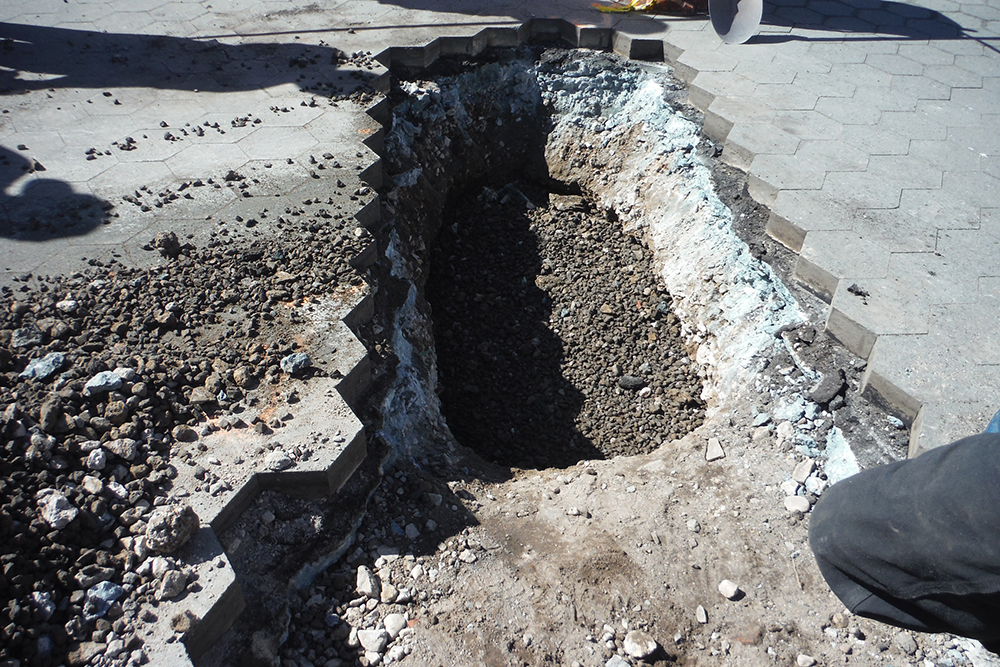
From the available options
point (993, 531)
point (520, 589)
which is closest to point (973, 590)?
point (993, 531)

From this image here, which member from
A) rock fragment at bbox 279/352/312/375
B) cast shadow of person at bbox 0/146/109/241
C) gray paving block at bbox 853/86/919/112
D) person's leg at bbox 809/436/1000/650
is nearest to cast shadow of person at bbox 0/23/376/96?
cast shadow of person at bbox 0/146/109/241

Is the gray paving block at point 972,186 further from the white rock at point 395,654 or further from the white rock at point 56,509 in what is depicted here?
the white rock at point 56,509

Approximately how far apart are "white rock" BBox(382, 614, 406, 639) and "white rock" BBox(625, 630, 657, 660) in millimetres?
837

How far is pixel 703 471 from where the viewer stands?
3107mm

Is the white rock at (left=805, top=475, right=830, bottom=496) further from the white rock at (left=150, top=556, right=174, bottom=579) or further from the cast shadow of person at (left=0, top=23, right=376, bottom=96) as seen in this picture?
the cast shadow of person at (left=0, top=23, right=376, bottom=96)

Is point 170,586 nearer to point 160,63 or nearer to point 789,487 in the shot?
Result: point 789,487

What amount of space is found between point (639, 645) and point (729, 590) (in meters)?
0.45

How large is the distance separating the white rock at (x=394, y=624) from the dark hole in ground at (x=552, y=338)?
1466mm

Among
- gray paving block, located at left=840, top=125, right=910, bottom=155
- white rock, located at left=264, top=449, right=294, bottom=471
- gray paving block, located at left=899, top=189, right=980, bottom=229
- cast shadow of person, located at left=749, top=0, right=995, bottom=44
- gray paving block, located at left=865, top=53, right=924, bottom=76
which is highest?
cast shadow of person, located at left=749, top=0, right=995, bottom=44

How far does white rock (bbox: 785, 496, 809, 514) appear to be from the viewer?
2.85 meters

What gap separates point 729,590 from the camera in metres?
2.58

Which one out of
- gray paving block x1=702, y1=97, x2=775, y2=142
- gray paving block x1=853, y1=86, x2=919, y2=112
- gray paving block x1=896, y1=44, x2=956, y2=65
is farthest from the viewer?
gray paving block x1=896, y1=44, x2=956, y2=65

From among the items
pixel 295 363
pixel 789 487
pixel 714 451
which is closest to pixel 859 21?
pixel 714 451

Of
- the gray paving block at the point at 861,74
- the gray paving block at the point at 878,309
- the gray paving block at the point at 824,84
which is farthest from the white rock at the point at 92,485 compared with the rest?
the gray paving block at the point at 861,74
